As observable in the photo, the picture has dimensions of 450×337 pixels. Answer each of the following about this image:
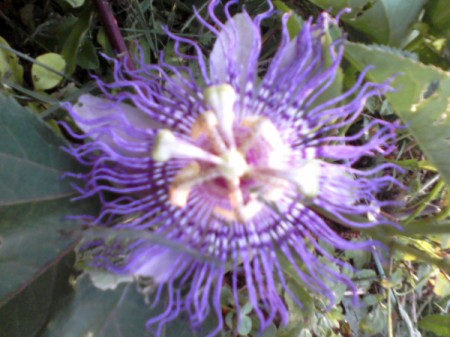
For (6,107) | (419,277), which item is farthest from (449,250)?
(6,107)

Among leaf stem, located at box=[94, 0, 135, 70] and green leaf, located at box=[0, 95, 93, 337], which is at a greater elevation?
leaf stem, located at box=[94, 0, 135, 70]

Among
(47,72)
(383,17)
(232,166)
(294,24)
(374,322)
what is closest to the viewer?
(232,166)

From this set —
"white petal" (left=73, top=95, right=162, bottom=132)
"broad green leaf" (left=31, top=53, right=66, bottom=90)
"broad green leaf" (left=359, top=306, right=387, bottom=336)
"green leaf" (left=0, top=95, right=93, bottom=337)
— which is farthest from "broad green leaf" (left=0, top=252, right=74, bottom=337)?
"broad green leaf" (left=359, top=306, right=387, bottom=336)

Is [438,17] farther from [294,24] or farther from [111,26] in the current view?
[111,26]

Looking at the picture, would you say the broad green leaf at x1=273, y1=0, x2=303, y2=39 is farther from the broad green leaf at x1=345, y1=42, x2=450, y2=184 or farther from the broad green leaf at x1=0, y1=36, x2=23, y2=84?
the broad green leaf at x1=0, y1=36, x2=23, y2=84

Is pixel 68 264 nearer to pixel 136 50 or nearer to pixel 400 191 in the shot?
pixel 136 50

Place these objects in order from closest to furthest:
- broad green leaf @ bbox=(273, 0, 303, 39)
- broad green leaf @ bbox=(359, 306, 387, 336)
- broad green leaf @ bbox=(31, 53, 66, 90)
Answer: broad green leaf @ bbox=(273, 0, 303, 39) < broad green leaf @ bbox=(31, 53, 66, 90) < broad green leaf @ bbox=(359, 306, 387, 336)

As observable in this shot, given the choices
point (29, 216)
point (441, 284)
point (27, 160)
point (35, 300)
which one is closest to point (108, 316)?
point (35, 300)
